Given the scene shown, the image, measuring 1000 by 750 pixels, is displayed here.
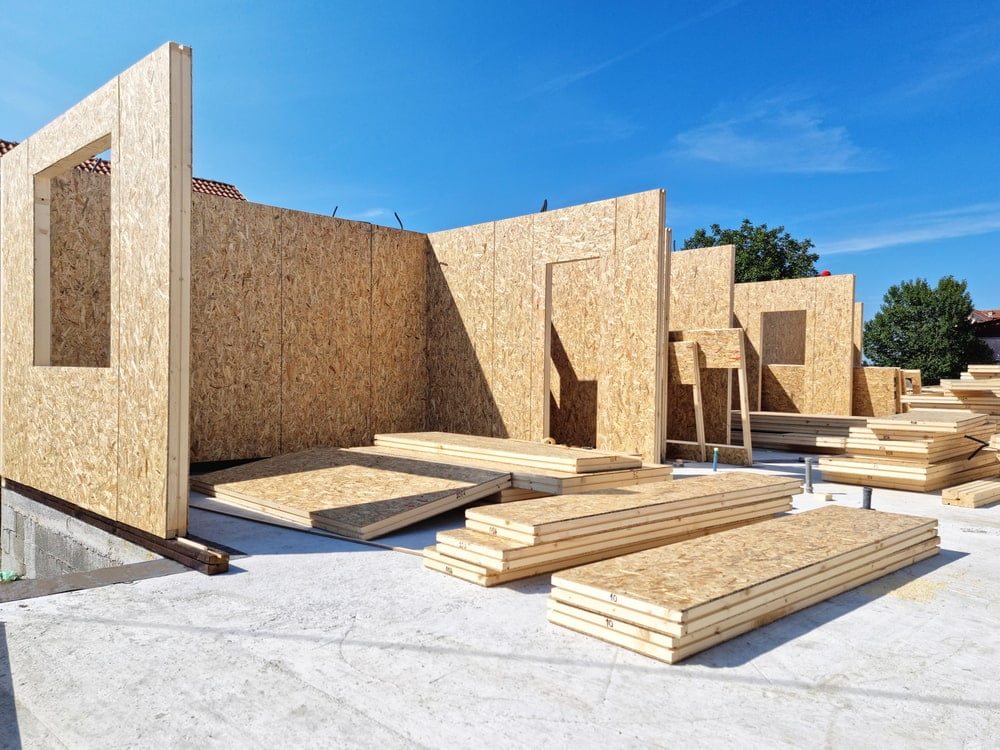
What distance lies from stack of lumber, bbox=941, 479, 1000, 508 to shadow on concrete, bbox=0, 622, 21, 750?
923 cm

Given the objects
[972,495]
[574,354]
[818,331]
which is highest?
[818,331]

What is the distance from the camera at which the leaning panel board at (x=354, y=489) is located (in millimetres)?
6512

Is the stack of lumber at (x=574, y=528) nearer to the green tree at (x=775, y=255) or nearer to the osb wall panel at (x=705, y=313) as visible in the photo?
the osb wall panel at (x=705, y=313)

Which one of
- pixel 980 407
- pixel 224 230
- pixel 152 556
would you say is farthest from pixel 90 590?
pixel 980 407

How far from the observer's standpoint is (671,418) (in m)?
13.2

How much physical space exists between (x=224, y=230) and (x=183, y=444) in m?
5.57

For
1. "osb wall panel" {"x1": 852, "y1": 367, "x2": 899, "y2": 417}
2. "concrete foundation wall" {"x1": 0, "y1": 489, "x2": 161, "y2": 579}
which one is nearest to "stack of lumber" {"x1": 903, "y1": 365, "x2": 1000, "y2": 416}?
"osb wall panel" {"x1": 852, "y1": 367, "x2": 899, "y2": 417}

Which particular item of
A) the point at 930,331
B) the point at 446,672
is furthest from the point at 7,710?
the point at 930,331

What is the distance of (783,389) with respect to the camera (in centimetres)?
1767

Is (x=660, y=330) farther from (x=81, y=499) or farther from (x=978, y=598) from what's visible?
(x=81, y=499)

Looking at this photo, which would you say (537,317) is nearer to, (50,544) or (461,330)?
(461,330)

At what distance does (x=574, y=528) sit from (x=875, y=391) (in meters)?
13.8

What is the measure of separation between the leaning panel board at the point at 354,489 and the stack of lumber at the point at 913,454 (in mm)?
5400

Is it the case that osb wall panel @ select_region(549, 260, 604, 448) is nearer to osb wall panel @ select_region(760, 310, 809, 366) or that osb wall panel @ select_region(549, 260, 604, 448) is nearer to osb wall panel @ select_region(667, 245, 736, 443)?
osb wall panel @ select_region(667, 245, 736, 443)
